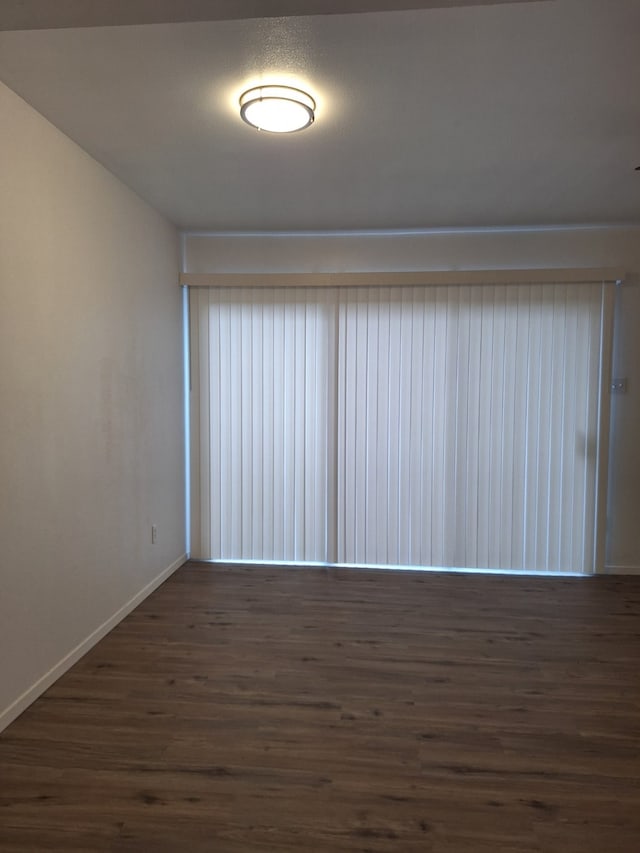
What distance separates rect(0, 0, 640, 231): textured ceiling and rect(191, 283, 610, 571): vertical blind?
0.86m

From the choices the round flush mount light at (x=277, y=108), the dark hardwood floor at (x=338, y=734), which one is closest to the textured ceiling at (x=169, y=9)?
the round flush mount light at (x=277, y=108)

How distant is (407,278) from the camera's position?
4.19 metres

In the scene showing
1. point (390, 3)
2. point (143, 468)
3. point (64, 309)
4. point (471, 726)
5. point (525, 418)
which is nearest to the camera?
point (390, 3)

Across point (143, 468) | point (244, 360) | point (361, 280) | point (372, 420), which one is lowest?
point (143, 468)

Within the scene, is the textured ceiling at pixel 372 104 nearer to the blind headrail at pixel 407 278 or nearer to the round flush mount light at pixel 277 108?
the round flush mount light at pixel 277 108

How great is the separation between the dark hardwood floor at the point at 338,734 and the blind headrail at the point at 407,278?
7.70 ft

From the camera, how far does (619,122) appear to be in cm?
250

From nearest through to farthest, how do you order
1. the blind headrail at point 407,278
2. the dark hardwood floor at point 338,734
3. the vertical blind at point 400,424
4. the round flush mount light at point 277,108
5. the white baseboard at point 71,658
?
the dark hardwood floor at point 338,734 < the round flush mount light at point 277,108 < the white baseboard at point 71,658 < the blind headrail at point 407,278 < the vertical blind at point 400,424

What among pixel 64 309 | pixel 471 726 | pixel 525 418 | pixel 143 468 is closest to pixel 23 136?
pixel 64 309

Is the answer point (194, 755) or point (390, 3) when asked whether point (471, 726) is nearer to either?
point (194, 755)

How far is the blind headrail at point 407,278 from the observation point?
407 centimetres

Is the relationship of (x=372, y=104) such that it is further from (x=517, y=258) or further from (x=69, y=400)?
(x=517, y=258)

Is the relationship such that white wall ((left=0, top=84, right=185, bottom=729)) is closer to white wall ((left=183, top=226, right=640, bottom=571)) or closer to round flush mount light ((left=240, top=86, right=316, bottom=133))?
white wall ((left=183, top=226, right=640, bottom=571))

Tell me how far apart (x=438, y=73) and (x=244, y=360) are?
8.71 feet
